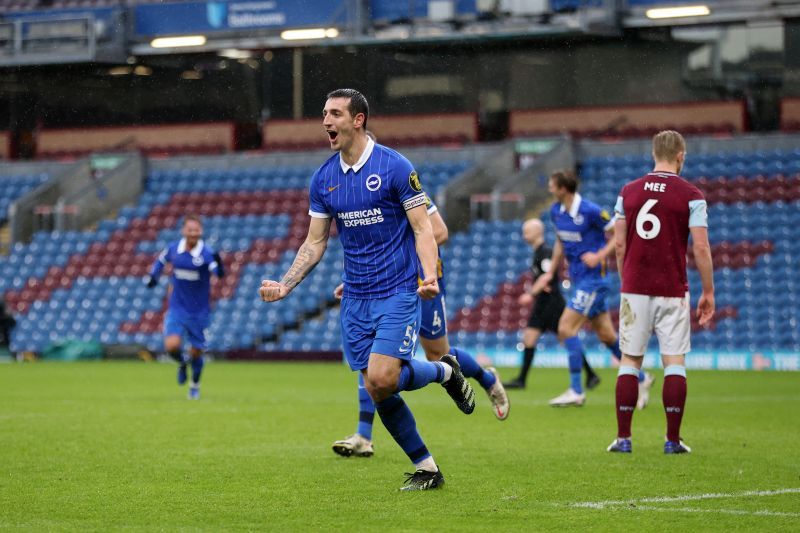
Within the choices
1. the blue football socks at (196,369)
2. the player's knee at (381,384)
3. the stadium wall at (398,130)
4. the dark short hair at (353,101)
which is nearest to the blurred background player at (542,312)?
the blue football socks at (196,369)

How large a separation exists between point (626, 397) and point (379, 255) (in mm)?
2755

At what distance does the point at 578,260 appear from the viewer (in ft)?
47.8

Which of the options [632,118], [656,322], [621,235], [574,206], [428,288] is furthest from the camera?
[632,118]

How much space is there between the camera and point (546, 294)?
56.9 feet

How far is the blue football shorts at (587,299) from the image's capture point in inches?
569

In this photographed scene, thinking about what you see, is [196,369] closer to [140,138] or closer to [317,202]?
[317,202]

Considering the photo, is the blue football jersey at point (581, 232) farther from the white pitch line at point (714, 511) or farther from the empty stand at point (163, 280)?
the empty stand at point (163, 280)

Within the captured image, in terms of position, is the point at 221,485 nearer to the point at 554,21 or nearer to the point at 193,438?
the point at 193,438

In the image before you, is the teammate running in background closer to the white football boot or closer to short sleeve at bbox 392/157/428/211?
short sleeve at bbox 392/157/428/211

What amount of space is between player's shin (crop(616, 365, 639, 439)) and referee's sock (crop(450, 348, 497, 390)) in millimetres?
957

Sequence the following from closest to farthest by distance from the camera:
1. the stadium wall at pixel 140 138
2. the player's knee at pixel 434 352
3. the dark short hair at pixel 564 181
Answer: the player's knee at pixel 434 352, the dark short hair at pixel 564 181, the stadium wall at pixel 140 138

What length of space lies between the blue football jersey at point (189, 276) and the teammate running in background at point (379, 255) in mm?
8827

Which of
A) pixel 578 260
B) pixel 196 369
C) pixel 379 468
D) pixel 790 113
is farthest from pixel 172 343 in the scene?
pixel 790 113

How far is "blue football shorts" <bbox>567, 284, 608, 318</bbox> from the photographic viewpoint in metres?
14.5
